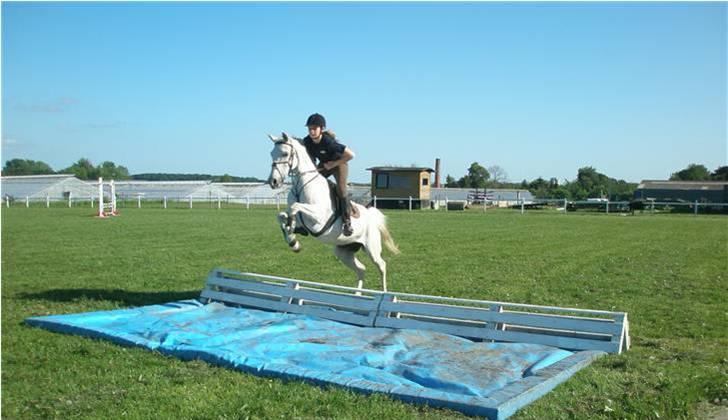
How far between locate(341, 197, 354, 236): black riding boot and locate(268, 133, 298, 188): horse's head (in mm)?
1006

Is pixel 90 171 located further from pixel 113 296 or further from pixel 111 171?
pixel 113 296

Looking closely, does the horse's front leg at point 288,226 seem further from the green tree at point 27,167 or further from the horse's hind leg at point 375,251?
the green tree at point 27,167

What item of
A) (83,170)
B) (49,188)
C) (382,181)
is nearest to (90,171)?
(83,170)

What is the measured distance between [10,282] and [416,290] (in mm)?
7965

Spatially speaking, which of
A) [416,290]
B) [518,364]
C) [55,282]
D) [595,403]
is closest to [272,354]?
[518,364]

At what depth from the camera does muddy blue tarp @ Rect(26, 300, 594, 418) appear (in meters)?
5.63

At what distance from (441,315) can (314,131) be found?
337cm

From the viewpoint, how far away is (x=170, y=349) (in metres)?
7.00

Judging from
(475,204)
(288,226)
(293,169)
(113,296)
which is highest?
(293,169)

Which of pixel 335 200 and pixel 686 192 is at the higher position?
pixel 686 192

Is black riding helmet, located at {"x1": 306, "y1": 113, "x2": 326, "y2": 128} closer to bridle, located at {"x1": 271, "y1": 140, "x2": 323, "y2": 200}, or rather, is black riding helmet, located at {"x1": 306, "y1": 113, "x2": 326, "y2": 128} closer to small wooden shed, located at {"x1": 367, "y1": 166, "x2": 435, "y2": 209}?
bridle, located at {"x1": 271, "y1": 140, "x2": 323, "y2": 200}

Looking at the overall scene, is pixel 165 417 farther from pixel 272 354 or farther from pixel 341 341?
pixel 341 341

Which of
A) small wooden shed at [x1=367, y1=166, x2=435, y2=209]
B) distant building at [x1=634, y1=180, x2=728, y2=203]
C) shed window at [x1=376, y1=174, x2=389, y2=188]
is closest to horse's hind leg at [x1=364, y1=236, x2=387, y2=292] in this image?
small wooden shed at [x1=367, y1=166, x2=435, y2=209]

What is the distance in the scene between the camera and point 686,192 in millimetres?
65812
